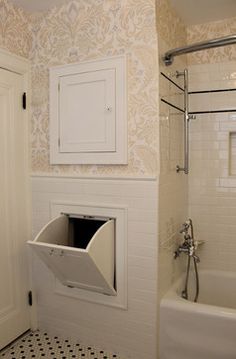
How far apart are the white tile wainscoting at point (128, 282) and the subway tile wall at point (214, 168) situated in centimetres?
80

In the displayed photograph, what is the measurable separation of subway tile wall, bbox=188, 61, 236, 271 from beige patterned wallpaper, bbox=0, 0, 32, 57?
1357mm

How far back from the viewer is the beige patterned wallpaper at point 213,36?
2.40 m

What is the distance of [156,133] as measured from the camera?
1944 mm

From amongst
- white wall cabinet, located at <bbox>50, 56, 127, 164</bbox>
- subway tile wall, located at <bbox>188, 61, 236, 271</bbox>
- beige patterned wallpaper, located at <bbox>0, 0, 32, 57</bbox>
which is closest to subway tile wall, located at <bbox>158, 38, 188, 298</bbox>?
subway tile wall, located at <bbox>188, 61, 236, 271</bbox>

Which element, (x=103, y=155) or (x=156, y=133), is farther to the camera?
(x=103, y=155)

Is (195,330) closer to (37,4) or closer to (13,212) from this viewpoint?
A: (13,212)

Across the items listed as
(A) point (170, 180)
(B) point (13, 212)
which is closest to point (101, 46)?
(A) point (170, 180)

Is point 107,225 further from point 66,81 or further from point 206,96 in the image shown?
point 206,96

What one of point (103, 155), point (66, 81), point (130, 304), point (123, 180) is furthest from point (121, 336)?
point (66, 81)

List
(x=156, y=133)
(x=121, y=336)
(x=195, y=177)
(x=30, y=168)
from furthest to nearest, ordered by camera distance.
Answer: (x=195, y=177) → (x=30, y=168) → (x=121, y=336) → (x=156, y=133)

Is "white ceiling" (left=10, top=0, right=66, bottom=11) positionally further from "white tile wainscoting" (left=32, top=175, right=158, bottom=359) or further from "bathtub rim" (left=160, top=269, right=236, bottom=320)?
"bathtub rim" (left=160, top=269, right=236, bottom=320)

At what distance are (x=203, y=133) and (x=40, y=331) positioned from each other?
211 centimetres

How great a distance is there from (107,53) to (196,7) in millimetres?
788

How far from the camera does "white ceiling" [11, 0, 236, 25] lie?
Result: 2.17m
